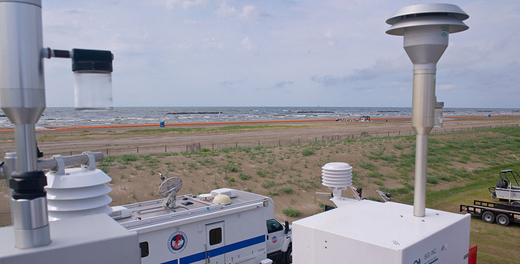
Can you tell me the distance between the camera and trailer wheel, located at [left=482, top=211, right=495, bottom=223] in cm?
1681

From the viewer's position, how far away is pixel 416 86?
224 inches

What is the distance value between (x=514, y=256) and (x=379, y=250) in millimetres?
11611

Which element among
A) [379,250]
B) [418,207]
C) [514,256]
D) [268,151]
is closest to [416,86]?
[418,207]

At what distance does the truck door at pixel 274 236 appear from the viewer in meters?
11.9

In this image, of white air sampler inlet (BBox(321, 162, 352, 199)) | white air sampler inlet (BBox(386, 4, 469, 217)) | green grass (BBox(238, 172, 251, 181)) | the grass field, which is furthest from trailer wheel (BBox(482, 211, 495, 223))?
white air sampler inlet (BBox(386, 4, 469, 217))

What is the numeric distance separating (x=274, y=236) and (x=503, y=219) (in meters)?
→ 11.2

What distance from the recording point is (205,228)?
372 inches

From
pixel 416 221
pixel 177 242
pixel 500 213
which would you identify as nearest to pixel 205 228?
pixel 177 242

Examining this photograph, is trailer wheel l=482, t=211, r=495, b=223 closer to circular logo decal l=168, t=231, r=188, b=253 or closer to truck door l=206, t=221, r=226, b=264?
truck door l=206, t=221, r=226, b=264

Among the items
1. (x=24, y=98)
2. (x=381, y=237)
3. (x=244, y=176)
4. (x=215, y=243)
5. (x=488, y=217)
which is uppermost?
(x=24, y=98)

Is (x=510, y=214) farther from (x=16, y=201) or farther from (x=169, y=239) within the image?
(x=16, y=201)

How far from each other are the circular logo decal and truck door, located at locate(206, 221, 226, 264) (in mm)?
675

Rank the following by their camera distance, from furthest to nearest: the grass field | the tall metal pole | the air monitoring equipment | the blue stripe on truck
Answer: the grass field, the blue stripe on truck, the air monitoring equipment, the tall metal pole

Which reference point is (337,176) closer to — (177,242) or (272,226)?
(177,242)
